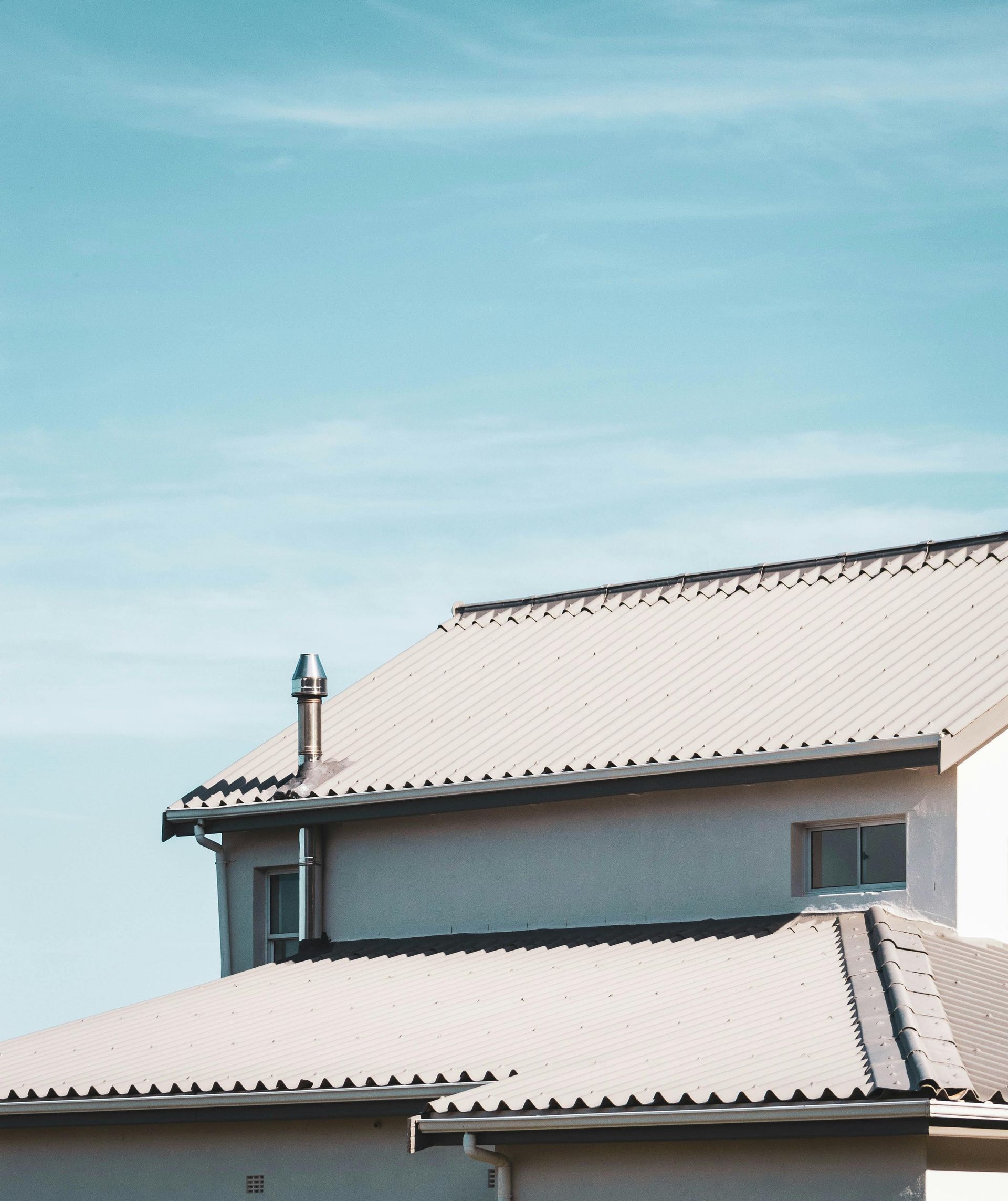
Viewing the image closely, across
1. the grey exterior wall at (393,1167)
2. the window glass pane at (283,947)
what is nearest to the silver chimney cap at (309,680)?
the window glass pane at (283,947)

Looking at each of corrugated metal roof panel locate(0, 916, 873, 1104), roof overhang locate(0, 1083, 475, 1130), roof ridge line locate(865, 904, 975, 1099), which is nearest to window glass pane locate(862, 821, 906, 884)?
roof ridge line locate(865, 904, 975, 1099)

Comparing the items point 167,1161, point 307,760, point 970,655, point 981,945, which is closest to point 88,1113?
point 167,1161

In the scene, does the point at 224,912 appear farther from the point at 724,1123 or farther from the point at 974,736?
the point at 724,1123

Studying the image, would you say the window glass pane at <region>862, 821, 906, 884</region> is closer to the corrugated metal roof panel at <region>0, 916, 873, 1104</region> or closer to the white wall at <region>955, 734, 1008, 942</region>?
the white wall at <region>955, 734, 1008, 942</region>

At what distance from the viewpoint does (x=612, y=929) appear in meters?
16.4

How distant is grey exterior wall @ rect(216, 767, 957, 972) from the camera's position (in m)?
15.2

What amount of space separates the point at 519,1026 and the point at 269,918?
606 centimetres

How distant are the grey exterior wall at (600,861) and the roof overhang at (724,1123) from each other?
428 centimetres

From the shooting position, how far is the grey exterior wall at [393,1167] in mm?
11320

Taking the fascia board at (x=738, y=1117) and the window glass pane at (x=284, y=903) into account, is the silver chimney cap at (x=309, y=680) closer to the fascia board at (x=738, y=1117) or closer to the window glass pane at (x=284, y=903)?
the window glass pane at (x=284, y=903)

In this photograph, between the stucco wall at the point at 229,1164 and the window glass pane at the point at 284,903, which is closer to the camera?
the stucco wall at the point at 229,1164

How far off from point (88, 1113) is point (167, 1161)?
0.82 meters

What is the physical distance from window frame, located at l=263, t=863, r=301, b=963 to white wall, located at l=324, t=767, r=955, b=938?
80cm

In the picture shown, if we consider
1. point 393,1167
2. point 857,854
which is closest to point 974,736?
point 857,854
